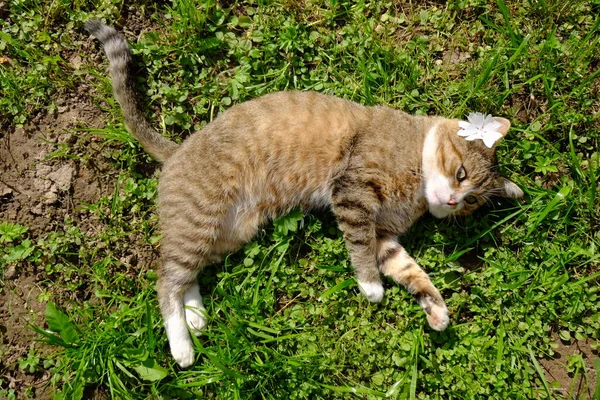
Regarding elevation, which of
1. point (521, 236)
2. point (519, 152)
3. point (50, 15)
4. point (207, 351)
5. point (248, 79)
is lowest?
point (207, 351)

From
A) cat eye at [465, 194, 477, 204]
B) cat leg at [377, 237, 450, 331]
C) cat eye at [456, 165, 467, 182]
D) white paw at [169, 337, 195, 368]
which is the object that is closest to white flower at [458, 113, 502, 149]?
cat eye at [456, 165, 467, 182]

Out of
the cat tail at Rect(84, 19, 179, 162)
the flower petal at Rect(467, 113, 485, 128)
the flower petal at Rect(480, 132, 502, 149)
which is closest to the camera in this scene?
the flower petal at Rect(480, 132, 502, 149)

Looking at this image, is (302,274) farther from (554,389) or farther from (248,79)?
(554,389)

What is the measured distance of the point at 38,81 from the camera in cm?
423

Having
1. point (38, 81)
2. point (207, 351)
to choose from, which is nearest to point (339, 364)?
point (207, 351)

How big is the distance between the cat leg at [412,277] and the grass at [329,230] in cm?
14

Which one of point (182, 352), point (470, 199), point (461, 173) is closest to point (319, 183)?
point (461, 173)

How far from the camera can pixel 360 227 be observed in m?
3.69

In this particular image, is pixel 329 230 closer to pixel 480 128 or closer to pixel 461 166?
pixel 461 166

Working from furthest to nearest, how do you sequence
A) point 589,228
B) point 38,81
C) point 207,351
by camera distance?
1. point 38,81
2. point 589,228
3. point 207,351

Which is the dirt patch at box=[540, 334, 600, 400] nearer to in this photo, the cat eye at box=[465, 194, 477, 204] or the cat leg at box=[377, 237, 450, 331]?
the cat leg at box=[377, 237, 450, 331]

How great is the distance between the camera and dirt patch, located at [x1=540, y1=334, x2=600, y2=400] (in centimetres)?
375

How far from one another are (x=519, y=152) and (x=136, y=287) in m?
3.28

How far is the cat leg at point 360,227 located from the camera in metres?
3.70
